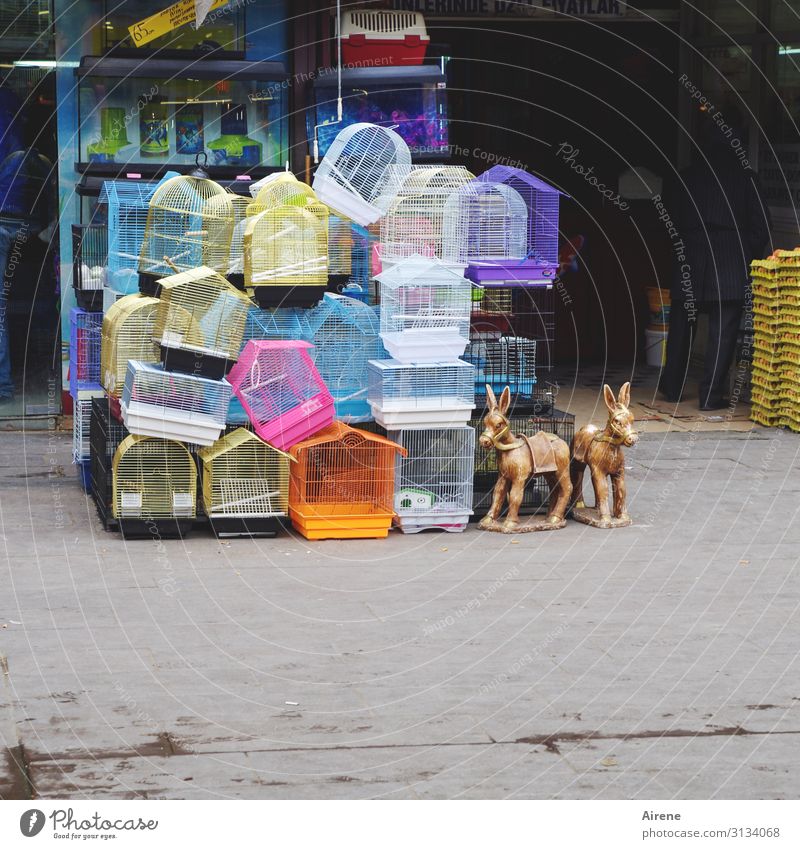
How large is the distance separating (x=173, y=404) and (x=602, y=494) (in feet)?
8.55

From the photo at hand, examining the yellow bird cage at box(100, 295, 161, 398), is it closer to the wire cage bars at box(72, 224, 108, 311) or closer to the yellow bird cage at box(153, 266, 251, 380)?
the yellow bird cage at box(153, 266, 251, 380)

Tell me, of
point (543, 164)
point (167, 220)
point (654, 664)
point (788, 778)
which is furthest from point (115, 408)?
point (543, 164)

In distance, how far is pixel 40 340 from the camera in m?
12.7

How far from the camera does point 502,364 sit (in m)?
9.65

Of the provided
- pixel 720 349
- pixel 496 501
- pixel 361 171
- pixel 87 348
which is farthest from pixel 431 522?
pixel 720 349

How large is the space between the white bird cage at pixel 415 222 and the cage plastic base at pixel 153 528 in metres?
1.97

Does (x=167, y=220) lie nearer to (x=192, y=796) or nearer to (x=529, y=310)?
(x=529, y=310)

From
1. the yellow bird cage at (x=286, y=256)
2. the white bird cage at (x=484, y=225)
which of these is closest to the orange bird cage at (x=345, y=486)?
the yellow bird cage at (x=286, y=256)

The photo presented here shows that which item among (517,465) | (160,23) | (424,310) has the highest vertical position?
(160,23)

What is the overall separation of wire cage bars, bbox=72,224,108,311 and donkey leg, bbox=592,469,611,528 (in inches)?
138

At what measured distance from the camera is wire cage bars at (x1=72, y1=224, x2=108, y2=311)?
1036cm

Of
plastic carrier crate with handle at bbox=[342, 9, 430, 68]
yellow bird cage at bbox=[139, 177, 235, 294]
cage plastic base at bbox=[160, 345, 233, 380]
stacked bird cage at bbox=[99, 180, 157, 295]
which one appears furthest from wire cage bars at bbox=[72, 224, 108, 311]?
plastic carrier crate with handle at bbox=[342, 9, 430, 68]

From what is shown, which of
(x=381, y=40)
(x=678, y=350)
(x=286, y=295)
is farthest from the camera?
(x=678, y=350)

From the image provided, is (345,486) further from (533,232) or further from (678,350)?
(678,350)
